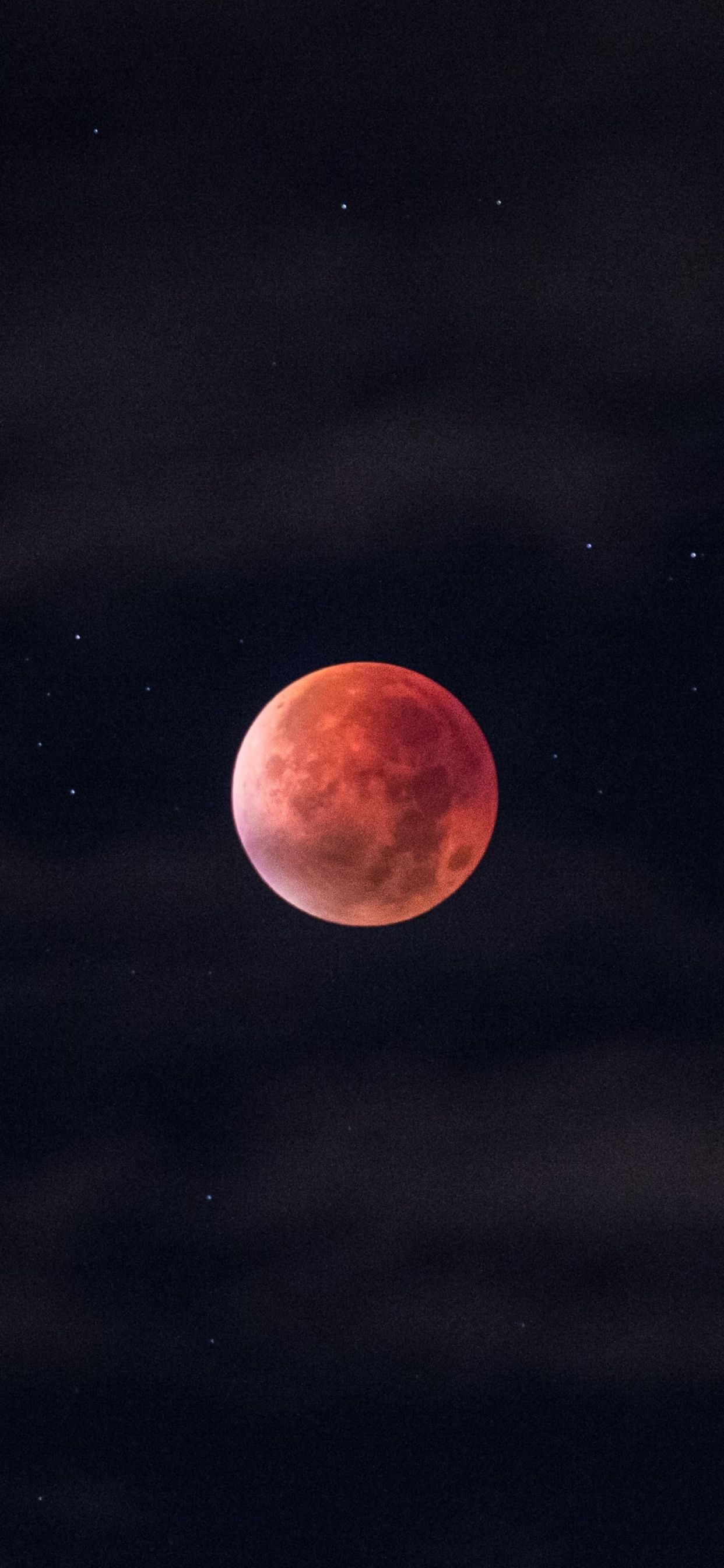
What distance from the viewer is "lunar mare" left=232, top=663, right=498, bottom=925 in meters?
23.9

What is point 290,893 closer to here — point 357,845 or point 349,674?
point 357,845

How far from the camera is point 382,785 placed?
2377 cm

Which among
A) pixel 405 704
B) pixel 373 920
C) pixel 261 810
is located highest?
pixel 405 704

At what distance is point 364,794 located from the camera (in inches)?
936

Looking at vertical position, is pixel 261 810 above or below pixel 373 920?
above

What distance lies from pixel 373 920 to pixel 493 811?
2.31 meters

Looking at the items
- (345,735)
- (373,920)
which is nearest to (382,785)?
(345,735)

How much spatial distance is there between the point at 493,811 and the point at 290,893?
3.09m

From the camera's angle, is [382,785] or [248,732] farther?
[248,732]

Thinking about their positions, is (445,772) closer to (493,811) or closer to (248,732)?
(493,811)

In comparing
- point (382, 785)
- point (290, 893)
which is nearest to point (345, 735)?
point (382, 785)

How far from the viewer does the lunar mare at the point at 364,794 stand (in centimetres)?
2386

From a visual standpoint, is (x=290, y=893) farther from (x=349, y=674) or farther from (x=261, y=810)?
(x=349, y=674)

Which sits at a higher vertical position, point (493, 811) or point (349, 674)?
point (349, 674)
